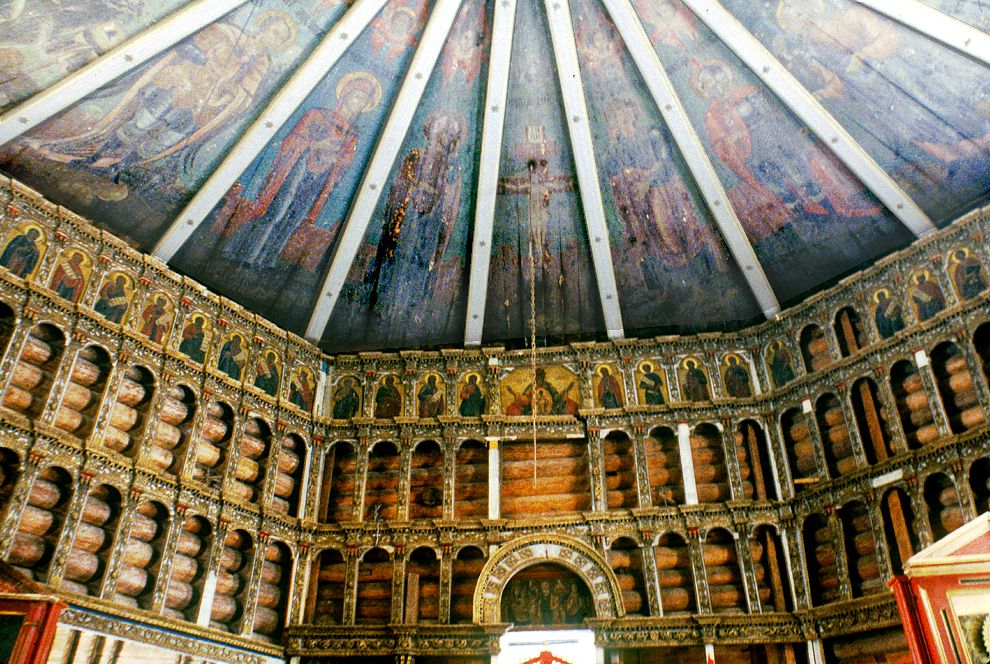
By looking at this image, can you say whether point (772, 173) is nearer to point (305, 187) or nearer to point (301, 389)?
point (305, 187)

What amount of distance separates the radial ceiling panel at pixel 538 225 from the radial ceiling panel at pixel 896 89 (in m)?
4.06

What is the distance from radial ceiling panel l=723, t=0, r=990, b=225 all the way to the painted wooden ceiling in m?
0.04

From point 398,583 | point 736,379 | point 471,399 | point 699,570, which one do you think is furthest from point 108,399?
point 736,379

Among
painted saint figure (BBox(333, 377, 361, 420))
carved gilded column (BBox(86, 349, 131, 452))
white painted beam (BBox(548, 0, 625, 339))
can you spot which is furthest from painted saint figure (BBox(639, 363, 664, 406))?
carved gilded column (BBox(86, 349, 131, 452))

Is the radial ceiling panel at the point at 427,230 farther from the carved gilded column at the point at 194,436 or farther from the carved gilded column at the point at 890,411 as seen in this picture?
the carved gilded column at the point at 890,411

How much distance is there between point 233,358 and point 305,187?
12.3ft

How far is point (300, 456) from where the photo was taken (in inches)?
619

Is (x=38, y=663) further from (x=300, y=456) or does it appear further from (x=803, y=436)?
(x=803, y=436)

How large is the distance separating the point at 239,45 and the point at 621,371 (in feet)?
31.9

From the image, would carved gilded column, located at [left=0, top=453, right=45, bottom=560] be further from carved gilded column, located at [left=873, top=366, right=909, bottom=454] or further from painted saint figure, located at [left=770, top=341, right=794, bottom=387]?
carved gilded column, located at [left=873, top=366, right=909, bottom=454]

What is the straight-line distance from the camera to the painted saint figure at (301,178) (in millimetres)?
15266

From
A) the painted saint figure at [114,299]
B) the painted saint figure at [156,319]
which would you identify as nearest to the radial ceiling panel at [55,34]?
the painted saint figure at [114,299]

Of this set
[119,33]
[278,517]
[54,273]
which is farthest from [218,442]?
[119,33]

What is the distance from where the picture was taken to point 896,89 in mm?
13859
